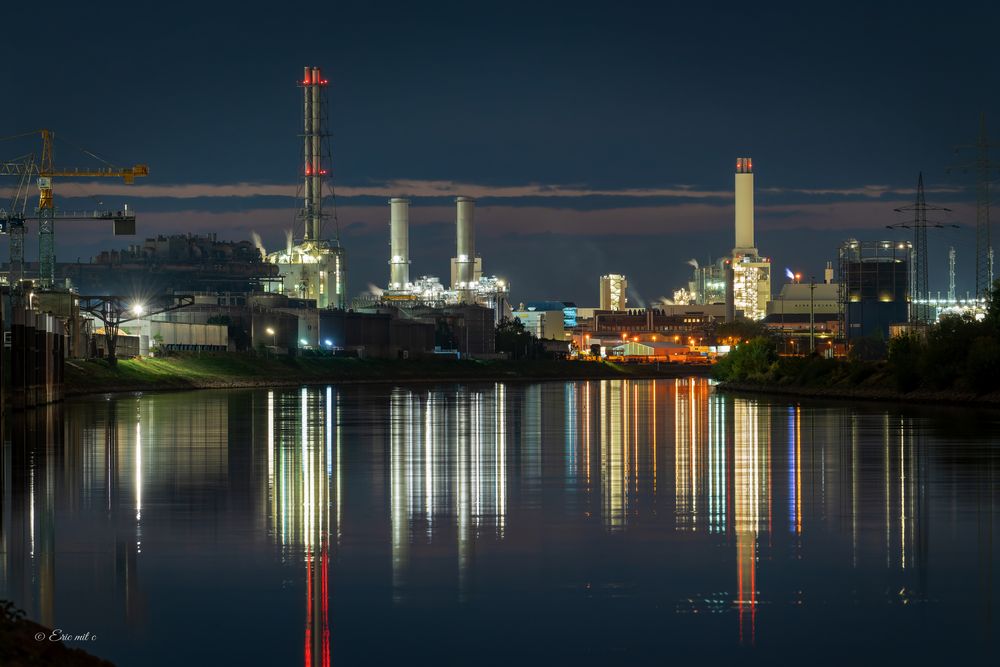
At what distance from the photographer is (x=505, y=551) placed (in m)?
18.5

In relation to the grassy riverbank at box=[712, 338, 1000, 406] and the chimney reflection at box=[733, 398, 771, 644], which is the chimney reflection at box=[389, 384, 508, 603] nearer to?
the chimney reflection at box=[733, 398, 771, 644]

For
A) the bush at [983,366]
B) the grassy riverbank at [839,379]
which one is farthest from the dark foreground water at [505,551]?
the grassy riverbank at [839,379]

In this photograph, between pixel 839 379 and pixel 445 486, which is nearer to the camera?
pixel 445 486

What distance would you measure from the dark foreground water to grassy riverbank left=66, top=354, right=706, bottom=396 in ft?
189

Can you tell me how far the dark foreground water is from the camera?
43.8 ft

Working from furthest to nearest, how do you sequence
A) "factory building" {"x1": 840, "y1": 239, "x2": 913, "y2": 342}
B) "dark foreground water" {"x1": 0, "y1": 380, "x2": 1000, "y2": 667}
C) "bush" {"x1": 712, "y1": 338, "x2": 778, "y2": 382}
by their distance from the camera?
"factory building" {"x1": 840, "y1": 239, "x2": 913, "y2": 342}, "bush" {"x1": 712, "y1": 338, "x2": 778, "y2": 382}, "dark foreground water" {"x1": 0, "y1": 380, "x2": 1000, "y2": 667}

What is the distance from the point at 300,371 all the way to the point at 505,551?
11543cm

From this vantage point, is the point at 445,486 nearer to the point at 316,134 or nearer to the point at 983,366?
the point at 983,366

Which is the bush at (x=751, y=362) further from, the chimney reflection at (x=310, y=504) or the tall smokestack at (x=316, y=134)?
the tall smokestack at (x=316, y=134)

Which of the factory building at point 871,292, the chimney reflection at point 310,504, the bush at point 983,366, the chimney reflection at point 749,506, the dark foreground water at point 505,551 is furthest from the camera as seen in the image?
the factory building at point 871,292

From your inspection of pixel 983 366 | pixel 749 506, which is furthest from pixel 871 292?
pixel 749 506

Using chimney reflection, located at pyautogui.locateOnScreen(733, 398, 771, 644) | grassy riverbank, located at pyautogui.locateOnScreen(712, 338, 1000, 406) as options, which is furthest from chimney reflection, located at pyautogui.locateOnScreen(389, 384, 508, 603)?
grassy riverbank, located at pyautogui.locateOnScreen(712, 338, 1000, 406)

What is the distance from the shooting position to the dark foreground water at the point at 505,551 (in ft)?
43.8

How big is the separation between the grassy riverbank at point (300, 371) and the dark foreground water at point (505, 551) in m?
57.7
